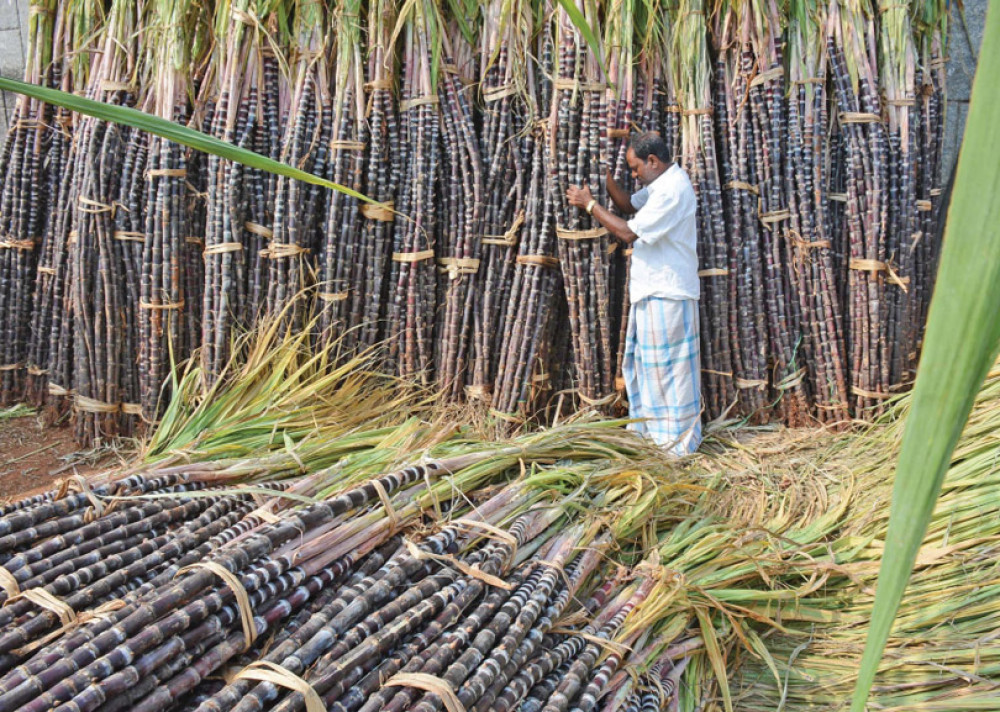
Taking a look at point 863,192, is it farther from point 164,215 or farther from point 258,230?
point 164,215

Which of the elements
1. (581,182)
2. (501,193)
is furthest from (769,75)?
(501,193)

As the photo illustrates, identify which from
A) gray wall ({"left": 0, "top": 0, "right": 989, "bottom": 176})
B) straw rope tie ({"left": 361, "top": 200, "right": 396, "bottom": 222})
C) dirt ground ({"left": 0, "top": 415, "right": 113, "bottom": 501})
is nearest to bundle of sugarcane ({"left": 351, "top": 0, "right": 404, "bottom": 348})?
straw rope tie ({"left": 361, "top": 200, "right": 396, "bottom": 222})

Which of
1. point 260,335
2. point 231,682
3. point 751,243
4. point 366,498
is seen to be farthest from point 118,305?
point 751,243

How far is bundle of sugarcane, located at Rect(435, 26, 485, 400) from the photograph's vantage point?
12.5ft

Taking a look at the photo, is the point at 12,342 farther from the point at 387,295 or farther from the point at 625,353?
the point at 625,353

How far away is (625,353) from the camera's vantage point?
3932mm

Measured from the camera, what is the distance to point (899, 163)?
3.82 metres

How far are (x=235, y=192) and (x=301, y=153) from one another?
1.31 feet

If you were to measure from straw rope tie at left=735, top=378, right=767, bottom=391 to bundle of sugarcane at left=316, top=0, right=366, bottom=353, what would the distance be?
2.10 m

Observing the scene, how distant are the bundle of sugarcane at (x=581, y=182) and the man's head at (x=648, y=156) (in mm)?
176

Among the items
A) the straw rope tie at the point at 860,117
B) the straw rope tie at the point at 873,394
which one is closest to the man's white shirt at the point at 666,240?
the straw rope tie at the point at 860,117

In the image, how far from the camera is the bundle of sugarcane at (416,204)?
3.76m

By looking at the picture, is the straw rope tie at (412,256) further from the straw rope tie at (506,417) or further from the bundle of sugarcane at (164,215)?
the bundle of sugarcane at (164,215)

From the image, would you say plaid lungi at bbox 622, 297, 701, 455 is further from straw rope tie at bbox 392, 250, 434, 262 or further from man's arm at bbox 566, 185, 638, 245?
straw rope tie at bbox 392, 250, 434, 262
